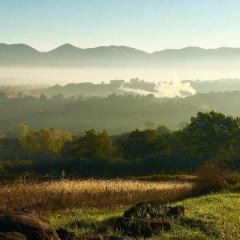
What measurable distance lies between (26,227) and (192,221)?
7046 mm

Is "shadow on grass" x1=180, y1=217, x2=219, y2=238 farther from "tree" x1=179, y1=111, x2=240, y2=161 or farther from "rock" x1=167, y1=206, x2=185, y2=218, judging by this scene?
"tree" x1=179, y1=111, x2=240, y2=161

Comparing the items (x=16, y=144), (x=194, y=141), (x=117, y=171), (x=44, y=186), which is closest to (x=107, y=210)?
(x=44, y=186)

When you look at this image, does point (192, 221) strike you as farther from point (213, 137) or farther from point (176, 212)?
point (213, 137)

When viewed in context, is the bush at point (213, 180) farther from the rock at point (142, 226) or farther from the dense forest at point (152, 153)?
the dense forest at point (152, 153)

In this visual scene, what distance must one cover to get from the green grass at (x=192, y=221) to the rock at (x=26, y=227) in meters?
2.40

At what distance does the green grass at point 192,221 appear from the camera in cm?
1605

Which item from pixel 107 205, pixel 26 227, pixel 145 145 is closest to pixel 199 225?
pixel 26 227

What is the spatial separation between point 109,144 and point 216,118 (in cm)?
2789

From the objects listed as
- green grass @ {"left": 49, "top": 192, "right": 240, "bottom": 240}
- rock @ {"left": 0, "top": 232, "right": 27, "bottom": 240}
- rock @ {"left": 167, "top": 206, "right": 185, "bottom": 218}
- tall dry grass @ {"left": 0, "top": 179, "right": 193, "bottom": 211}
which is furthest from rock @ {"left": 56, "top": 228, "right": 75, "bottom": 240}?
tall dry grass @ {"left": 0, "top": 179, "right": 193, "bottom": 211}

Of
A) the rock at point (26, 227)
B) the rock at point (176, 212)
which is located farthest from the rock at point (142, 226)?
the rock at point (26, 227)

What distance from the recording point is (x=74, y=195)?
25.3 m

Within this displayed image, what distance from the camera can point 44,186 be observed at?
26.9 m

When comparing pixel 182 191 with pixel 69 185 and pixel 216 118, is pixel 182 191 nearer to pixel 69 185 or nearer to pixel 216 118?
pixel 69 185

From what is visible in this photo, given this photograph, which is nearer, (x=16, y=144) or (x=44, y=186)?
(x=44, y=186)
